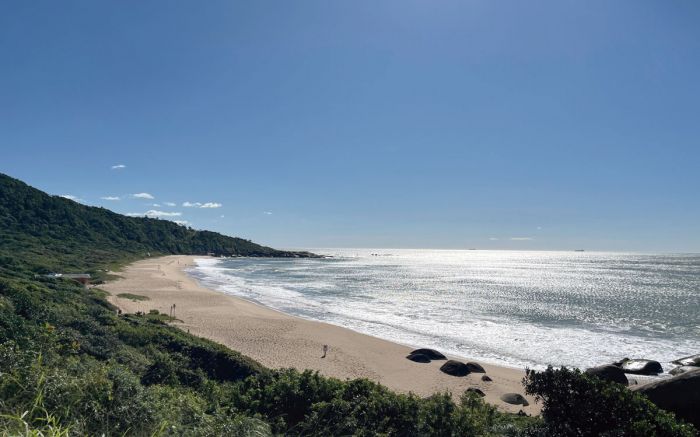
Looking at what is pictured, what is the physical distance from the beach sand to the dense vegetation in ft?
25.8

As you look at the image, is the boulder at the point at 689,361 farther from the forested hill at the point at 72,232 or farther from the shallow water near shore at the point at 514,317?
the forested hill at the point at 72,232

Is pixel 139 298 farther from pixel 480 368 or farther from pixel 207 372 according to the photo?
pixel 480 368

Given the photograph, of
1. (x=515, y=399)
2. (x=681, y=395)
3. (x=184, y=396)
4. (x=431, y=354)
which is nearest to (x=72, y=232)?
(x=431, y=354)

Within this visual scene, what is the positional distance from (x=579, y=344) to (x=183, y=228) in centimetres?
17190

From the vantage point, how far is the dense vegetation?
6340mm

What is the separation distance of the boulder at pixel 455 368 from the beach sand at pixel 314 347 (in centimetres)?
33

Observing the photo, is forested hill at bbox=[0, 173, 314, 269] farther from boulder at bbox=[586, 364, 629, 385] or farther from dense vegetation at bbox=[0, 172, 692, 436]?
boulder at bbox=[586, 364, 629, 385]

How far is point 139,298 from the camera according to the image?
141 ft

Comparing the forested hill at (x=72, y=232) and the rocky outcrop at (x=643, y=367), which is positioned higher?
the forested hill at (x=72, y=232)

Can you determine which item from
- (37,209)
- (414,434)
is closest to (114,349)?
(414,434)

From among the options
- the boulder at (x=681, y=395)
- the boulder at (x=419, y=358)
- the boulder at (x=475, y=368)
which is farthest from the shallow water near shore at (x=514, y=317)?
the boulder at (x=681, y=395)

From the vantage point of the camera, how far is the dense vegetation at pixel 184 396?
6.34 meters

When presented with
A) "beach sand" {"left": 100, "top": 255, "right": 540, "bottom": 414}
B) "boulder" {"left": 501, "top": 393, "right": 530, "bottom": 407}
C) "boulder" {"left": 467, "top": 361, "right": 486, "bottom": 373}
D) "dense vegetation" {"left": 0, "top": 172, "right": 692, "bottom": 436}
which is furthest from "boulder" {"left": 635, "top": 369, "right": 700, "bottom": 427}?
"boulder" {"left": 467, "top": 361, "right": 486, "bottom": 373}

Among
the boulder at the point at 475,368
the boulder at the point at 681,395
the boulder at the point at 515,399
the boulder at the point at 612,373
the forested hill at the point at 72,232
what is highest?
the forested hill at the point at 72,232
